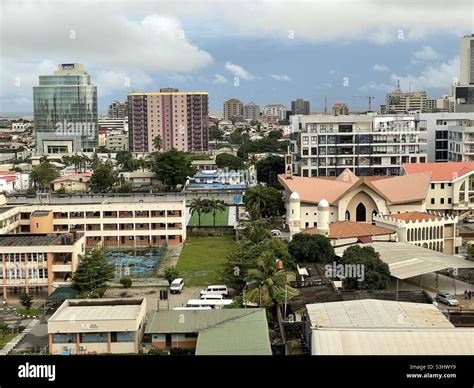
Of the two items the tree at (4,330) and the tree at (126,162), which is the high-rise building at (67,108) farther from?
the tree at (4,330)

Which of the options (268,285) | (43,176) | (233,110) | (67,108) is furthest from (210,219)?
(233,110)

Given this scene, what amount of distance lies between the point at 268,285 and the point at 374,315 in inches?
62.1

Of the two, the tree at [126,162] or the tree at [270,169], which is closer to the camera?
the tree at [270,169]

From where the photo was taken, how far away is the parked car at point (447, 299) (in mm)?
6660

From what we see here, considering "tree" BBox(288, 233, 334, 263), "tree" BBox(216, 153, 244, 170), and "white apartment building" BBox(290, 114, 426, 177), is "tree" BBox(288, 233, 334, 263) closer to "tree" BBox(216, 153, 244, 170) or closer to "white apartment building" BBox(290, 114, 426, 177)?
"white apartment building" BBox(290, 114, 426, 177)

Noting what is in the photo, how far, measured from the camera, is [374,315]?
16.2 ft

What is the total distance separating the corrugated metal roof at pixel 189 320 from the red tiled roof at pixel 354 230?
149 inches

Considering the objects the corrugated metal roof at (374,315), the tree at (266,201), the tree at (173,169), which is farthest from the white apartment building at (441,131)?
the corrugated metal roof at (374,315)

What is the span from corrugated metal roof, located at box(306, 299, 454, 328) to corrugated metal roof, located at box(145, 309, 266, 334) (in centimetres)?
68

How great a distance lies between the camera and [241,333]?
16.1ft

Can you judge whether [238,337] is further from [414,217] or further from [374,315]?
[414,217]

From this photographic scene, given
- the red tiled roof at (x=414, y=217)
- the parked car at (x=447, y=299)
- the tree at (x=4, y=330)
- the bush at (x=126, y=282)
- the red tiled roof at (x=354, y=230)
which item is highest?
the red tiled roof at (x=414, y=217)
